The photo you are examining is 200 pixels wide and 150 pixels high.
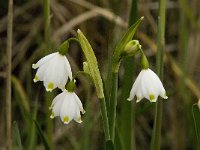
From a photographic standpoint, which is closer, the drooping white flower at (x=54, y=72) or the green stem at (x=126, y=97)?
the drooping white flower at (x=54, y=72)

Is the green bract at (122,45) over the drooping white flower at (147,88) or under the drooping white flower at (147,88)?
over

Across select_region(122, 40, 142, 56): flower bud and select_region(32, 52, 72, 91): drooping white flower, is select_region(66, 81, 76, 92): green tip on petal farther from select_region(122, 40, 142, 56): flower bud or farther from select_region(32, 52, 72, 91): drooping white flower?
select_region(122, 40, 142, 56): flower bud

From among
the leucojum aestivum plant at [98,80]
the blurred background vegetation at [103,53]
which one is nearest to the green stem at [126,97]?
the leucojum aestivum plant at [98,80]

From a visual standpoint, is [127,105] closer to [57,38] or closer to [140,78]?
[140,78]

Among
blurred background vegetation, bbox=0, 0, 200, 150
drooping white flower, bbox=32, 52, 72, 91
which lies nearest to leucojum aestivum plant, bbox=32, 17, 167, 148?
drooping white flower, bbox=32, 52, 72, 91

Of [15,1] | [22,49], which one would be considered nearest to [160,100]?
[22,49]

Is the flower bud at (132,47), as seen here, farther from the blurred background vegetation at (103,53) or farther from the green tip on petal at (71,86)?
→ the blurred background vegetation at (103,53)

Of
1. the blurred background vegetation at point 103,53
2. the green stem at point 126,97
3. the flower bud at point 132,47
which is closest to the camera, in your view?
the flower bud at point 132,47
